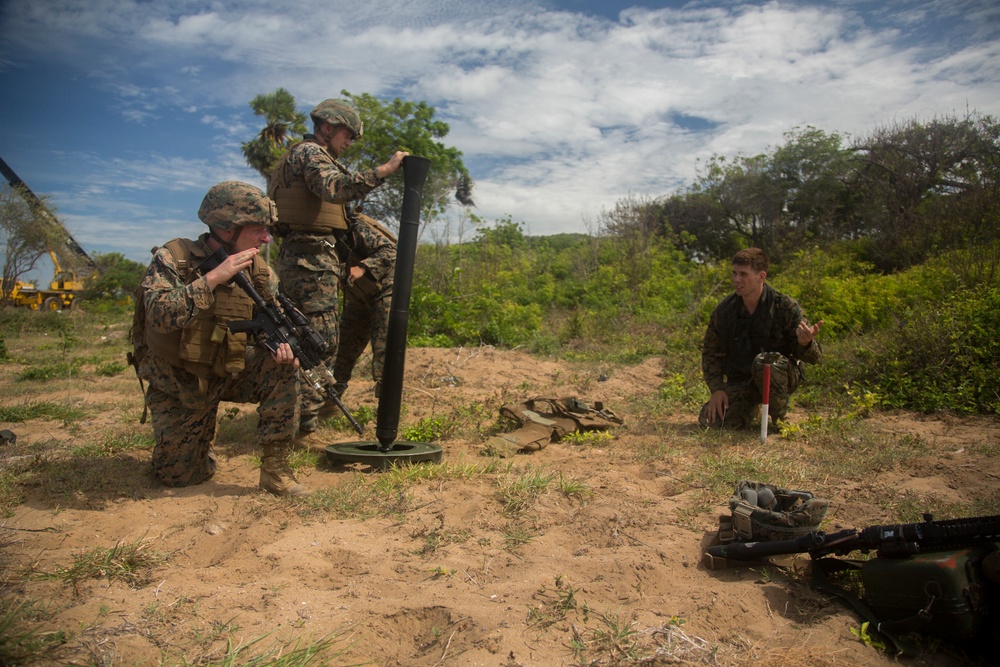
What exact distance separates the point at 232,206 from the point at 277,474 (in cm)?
150

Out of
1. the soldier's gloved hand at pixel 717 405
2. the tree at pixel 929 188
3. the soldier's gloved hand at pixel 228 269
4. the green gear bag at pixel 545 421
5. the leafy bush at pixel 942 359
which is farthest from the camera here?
the tree at pixel 929 188

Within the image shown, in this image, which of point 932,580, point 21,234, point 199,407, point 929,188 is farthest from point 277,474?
point 21,234

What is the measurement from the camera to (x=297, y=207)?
4809mm

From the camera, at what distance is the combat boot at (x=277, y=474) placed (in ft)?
12.6

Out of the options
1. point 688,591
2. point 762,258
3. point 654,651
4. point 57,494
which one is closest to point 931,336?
point 762,258

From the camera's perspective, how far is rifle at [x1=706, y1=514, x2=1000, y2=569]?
2250 mm

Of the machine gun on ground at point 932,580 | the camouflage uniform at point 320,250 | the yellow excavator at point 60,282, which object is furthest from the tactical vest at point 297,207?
the yellow excavator at point 60,282

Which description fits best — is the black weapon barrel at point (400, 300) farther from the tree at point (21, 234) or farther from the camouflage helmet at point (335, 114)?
the tree at point (21, 234)

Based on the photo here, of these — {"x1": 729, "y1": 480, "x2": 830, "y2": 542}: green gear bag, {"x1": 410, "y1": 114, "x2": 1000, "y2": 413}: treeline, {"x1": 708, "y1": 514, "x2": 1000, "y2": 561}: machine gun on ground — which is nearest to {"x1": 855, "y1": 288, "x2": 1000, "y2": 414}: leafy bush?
{"x1": 410, "y1": 114, "x2": 1000, "y2": 413}: treeline

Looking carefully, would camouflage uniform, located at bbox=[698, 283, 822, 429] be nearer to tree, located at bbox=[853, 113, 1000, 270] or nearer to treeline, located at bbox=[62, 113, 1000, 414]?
treeline, located at bbox=[62, 113, 1000, 414]

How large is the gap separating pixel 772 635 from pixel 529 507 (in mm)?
1397

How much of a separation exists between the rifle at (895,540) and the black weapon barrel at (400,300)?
2.36 meters

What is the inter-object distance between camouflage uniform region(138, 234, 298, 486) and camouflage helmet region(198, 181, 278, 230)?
187mm

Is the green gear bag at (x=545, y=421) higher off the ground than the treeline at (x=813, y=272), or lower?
lower
